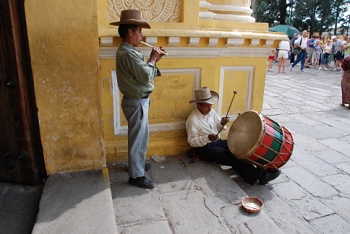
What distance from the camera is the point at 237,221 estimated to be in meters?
2.73

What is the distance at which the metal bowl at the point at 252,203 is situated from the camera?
290 centimetres

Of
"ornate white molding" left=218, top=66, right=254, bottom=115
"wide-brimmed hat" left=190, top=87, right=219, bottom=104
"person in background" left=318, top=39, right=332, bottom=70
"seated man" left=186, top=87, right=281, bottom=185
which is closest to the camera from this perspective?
"seated man" left=186, top=87, right=281, bottom=185

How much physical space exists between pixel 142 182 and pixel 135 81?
1.04 metres

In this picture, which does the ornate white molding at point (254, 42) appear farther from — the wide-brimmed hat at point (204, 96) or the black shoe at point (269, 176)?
the black shoe at point (269, 176)

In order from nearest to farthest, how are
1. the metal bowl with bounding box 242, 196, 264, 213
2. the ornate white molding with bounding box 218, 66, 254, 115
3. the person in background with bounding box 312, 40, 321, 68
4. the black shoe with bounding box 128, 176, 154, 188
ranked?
the metal bowl with bounding box 242, 196, 264, 213 → the black shoe with bounding box 128, 176, 154, 188 → the ornate white molding with bounding box 218, 66, 254, 115 → the person in background with bounding box 312, 40, 321, 68

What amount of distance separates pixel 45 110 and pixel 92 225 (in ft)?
3.86

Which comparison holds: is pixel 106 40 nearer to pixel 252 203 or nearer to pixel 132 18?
pixel 132 18

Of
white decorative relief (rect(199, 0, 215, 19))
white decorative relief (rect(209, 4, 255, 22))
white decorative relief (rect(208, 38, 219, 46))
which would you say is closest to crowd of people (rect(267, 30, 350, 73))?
white decorative relief (rect(209, 4, 255, 22))

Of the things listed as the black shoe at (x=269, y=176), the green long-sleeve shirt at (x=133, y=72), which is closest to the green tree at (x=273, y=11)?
the black shoe at (x=269, y=176)

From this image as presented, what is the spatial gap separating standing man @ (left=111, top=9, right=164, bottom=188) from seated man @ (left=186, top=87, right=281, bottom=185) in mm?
813

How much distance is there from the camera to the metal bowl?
→ 2.90 meters

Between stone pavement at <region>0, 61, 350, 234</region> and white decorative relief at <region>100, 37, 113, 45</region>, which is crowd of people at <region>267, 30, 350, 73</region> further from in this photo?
white decorative relief at <region>100, 37, 113, 45</region>

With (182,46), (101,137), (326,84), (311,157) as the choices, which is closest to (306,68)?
(326,84)

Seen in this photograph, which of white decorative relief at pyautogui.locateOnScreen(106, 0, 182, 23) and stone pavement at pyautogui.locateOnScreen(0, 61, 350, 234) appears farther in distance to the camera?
white decorative relief at pyautogui.locateOnScreen(106, 0, 182, 23)
